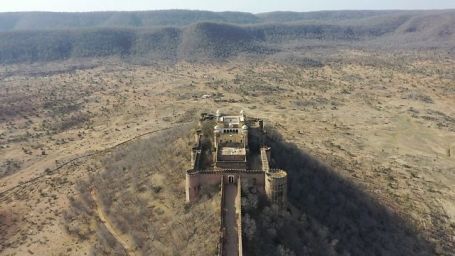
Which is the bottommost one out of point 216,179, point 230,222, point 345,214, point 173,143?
point 345,214

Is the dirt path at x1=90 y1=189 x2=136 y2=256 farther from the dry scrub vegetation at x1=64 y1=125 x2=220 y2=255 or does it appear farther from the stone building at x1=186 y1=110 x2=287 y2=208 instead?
the stone building at x1=186 y1=110 x2=287 y2=208

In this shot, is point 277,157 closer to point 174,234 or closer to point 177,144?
point 177,144

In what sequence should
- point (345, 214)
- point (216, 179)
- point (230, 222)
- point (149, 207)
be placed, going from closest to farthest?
point (230, 222)
point (216, 179)
point (149, 207)
point (345, 214)

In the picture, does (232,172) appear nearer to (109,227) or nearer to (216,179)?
(216,179)

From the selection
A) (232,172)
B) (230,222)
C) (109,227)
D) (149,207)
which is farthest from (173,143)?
(230,222)

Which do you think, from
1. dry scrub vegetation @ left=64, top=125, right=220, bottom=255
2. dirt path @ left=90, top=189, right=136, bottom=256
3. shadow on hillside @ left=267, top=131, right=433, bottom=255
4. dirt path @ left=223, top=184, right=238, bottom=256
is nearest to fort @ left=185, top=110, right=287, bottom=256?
dirt path @ left=223, top=184, right=238, bottom=256

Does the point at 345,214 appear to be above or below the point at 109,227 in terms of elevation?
above
